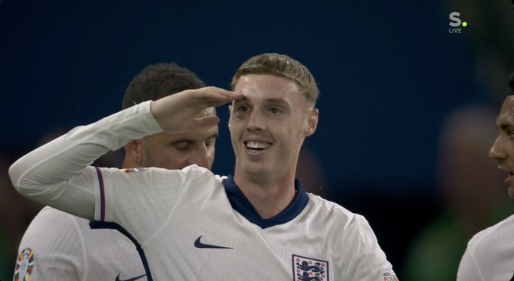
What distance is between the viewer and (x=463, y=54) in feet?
15.9

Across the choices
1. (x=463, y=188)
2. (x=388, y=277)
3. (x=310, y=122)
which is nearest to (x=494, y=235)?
(x=388, y=277)

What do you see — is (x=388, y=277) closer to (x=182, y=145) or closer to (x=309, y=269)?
(x=309, y=269)

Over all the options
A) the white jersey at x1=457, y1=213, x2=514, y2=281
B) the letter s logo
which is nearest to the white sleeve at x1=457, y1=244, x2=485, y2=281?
the white jersey at x1=457, y1=213, x2=514, y2=281

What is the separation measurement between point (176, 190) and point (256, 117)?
1.07 feet

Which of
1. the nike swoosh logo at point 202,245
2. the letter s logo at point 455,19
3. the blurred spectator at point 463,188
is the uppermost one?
the letter s logo at point 455,19

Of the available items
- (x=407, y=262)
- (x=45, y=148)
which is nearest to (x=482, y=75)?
(x=407, y=262)

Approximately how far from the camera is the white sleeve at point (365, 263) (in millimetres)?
2490

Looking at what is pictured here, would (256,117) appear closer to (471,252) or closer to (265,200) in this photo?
(265,200)

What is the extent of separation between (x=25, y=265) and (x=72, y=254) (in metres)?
0.14

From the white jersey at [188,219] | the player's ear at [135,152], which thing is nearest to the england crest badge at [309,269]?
the white jersey at [188,219]

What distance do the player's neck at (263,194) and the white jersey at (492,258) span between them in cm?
74

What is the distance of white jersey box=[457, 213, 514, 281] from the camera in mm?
2885

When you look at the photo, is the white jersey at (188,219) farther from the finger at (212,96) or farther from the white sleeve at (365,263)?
the finger at (212,96)

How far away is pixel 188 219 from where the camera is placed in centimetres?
247
